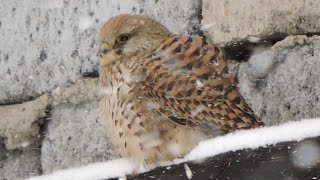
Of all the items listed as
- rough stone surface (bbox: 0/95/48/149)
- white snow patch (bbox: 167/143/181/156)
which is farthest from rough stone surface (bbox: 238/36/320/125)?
rough stone surface (bbox: 0/95/48/149)

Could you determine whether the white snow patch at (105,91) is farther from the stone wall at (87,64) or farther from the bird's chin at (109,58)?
the stone wall at (87,64)

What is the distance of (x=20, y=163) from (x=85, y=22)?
0.58 metres

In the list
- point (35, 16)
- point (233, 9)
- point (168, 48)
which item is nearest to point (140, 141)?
point (168, 48)

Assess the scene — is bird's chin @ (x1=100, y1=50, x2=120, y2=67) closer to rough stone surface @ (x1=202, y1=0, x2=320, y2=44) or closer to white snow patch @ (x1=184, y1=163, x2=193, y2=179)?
rough stone surface @ (x1=202, y1=0, x2=320, y2=44)

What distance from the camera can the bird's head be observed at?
332cm

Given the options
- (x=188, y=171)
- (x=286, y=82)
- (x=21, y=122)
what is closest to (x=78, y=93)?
(x=21, y=122)

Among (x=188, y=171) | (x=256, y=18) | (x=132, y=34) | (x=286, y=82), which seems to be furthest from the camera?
(x=132, y=34)

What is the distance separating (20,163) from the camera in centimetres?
355

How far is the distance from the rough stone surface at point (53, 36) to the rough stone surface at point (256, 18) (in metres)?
0.10

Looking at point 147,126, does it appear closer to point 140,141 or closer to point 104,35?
point 140,141

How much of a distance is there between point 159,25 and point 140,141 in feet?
1.84

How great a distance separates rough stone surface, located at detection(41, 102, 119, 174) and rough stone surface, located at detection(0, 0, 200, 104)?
0.13 meters

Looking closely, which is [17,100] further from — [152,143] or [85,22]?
[152,143]

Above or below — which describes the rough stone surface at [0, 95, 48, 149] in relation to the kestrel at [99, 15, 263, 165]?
below
